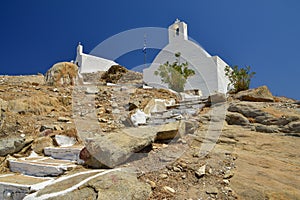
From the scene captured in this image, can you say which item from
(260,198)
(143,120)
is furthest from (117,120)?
(260,198)

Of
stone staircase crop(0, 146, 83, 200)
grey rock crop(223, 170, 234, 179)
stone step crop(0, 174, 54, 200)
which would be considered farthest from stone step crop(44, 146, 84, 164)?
grey rock crop(223, 170, 234, 179)

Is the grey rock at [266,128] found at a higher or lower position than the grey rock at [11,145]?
higher

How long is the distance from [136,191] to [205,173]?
3.02 ft

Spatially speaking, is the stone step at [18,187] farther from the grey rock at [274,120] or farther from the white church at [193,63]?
the white church at [193,63]

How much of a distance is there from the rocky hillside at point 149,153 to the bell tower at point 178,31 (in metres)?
11.7

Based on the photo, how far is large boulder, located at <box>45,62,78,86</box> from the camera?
29.8 feet

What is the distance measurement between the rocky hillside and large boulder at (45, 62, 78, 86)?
8.38ft

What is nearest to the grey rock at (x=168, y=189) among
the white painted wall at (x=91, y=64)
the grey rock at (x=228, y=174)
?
the grey rock at (x=228, y=174)

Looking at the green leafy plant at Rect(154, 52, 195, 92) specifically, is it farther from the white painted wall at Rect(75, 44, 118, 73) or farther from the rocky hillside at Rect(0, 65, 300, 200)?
the white painted wall at Rect(75, 44, 118, 73)

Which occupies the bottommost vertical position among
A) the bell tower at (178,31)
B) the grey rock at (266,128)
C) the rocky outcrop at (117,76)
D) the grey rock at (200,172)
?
the grey rock at (200,172)

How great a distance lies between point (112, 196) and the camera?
2371mm

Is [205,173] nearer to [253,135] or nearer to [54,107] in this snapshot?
[253,135]

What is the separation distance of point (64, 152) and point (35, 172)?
643mm

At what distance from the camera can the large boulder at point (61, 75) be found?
9078 millimetres
